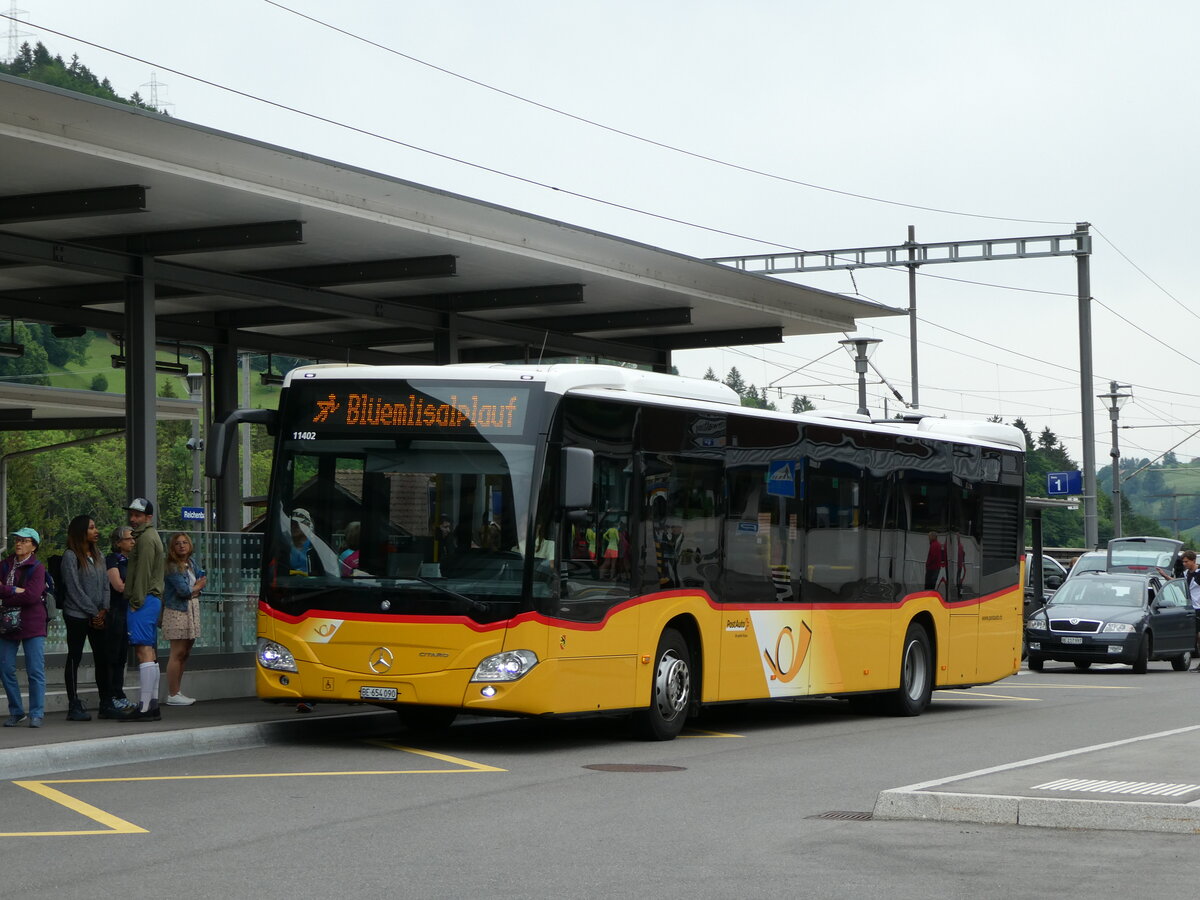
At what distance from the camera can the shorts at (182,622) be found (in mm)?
15961

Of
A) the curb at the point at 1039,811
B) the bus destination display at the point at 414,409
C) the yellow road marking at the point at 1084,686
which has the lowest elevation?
the yellow road marking at the point at 1084,686

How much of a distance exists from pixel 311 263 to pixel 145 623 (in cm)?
632

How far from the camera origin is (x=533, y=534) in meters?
13.7

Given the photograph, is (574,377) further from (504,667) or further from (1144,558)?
(1144,558)

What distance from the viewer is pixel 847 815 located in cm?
1034

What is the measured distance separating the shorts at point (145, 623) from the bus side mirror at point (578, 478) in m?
4.10

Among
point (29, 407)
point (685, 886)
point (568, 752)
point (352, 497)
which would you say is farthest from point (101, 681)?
point (29, 407)

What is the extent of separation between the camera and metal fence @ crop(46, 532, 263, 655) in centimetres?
1783

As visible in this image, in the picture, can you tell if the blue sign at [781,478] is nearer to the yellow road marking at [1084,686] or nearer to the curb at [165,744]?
the curb at [165,744]

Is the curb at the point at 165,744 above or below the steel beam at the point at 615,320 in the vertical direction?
below

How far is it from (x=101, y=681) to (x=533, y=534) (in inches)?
177

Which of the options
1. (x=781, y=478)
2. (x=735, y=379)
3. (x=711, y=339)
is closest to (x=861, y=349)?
(x=711, y=339)

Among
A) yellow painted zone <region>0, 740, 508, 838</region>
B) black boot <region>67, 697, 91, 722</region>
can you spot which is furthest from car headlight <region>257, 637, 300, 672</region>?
black boot <region>67, 697, 91, 722</region>

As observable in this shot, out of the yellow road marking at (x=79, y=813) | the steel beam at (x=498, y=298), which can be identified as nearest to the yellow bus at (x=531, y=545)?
the yellow road marking at (x=79, y=813)
